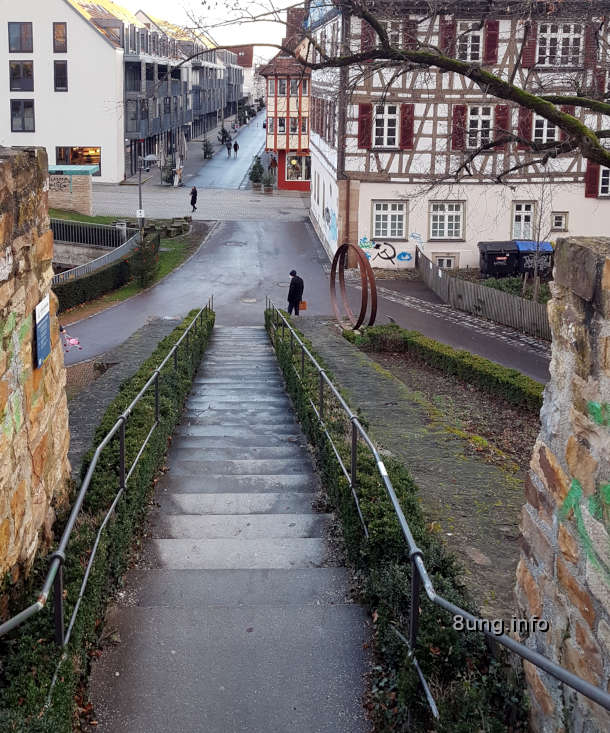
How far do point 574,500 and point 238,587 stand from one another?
2.82 m

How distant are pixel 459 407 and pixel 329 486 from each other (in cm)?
632

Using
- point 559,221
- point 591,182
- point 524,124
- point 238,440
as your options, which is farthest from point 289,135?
point 238,440

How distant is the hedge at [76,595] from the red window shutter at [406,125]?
23.9 m

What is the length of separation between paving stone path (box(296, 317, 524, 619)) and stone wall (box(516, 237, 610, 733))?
0.90 m

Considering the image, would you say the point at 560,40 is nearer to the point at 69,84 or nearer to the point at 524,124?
the point at 524,124

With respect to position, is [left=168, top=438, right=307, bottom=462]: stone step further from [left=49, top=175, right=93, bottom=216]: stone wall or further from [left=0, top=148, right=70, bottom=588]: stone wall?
[left=49, top=175, right=93, bottom=216]: stone wall

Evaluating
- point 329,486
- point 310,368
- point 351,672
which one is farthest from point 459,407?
point 351,672

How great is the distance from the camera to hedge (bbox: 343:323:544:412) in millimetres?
14328

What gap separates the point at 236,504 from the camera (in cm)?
786

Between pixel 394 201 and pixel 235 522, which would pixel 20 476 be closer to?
pixel 235 522

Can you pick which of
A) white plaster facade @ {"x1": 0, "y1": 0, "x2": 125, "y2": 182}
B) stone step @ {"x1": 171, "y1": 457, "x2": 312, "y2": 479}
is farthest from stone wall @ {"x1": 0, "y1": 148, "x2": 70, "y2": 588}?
white plaster facade @ {"x1": 0, "y1": 0, "x2": 125, "y2": 182}

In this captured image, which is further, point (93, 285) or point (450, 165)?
point (450, 165)

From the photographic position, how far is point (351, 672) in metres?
5.13

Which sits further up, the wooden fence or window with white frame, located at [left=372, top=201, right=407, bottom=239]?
window with white frame, located at [left=372, top=201, right=407, bottom=239]
